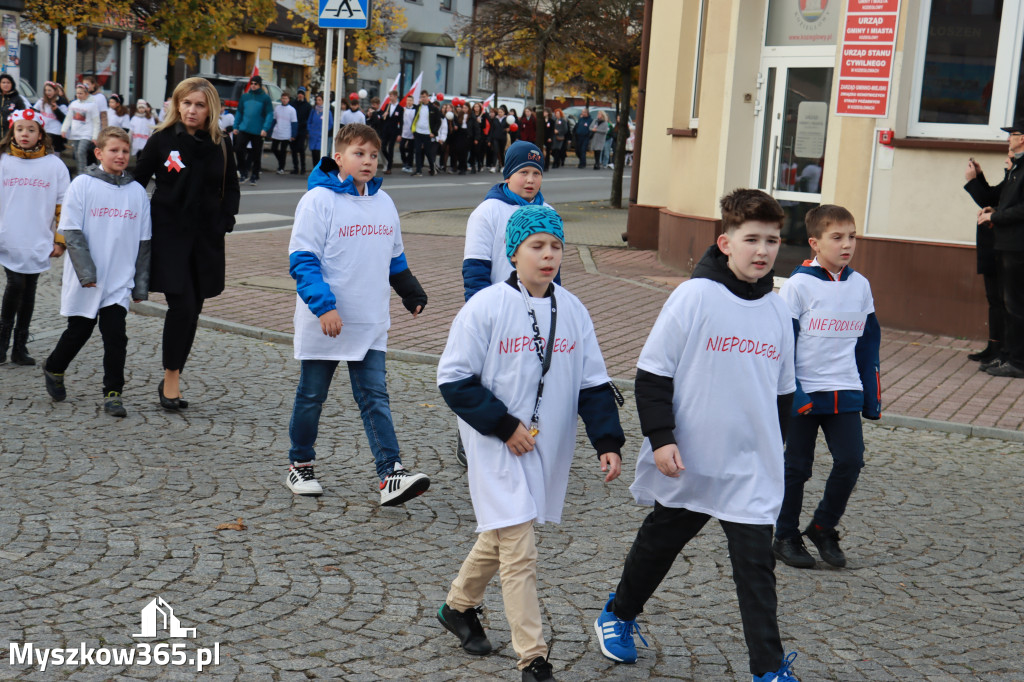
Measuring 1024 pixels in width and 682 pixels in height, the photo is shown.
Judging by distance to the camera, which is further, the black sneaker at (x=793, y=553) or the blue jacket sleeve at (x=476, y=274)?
the blue jacket sleeve at (x=476, y=274)

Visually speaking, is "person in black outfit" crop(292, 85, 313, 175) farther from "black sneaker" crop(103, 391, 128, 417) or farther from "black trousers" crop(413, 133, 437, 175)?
"black sneaker" crop(103, 391, 128, 417)

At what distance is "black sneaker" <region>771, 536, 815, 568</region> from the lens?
207 inches

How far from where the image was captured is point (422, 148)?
30.9 m

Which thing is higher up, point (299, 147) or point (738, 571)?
point (299, 147)

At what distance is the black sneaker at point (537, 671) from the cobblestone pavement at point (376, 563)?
0.85 feet

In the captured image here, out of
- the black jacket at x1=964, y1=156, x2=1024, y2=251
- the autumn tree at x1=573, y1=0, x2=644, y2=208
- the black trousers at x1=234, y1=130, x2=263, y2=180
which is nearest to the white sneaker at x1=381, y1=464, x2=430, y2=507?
the black jacket at x1=964, y1=156, x2=1024, y2=251

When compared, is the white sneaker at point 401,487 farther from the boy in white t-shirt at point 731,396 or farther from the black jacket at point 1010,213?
the black jacket at point 1010,213

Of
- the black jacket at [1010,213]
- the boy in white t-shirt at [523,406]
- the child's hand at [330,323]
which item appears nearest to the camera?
the boy in white t-shirt at [523,406]

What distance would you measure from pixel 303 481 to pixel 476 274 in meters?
1.34

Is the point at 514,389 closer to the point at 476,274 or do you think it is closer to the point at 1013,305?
the point at 476,274

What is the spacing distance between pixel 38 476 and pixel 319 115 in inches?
939

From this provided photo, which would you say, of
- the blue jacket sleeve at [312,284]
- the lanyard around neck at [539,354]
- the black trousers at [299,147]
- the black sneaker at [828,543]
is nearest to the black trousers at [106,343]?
the blue jacket sleeve at [312,284]

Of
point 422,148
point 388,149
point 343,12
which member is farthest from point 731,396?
point 422,148

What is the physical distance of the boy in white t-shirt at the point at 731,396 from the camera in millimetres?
3869
